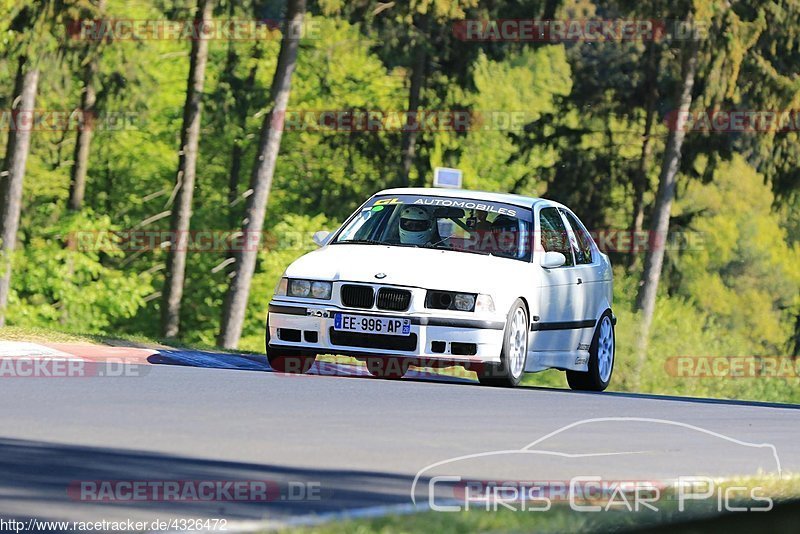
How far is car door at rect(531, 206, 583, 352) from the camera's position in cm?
1497

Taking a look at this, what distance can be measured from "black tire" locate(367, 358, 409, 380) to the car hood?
2.93 ft

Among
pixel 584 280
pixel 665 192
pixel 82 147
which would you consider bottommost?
pixel 82 147

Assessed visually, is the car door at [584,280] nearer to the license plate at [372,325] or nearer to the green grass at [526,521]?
the license plate at [372,325]

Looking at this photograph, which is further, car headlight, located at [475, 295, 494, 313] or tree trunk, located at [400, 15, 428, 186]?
tree trunk, located at [400, 15, 428, 186]

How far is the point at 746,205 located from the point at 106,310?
49200 millimetres

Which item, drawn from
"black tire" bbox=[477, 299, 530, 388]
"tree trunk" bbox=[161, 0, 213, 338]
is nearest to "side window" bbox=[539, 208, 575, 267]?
"black tire" bbox=[477, 299, 530, 388]

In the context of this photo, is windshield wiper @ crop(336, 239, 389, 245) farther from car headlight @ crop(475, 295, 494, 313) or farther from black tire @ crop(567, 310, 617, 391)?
black tire @ crop(567, 310, 617, 391)

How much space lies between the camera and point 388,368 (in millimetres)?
15445

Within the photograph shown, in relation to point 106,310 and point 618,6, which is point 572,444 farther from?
point 106,310

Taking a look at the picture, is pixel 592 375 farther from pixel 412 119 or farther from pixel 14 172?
pixel 412 119

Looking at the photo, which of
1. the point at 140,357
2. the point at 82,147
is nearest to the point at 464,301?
the point at 140,357

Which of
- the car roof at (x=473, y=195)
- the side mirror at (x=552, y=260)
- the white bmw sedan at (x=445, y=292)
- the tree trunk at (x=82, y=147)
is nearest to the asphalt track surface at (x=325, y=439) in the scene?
the white bmw sedan at (x=445, y=292)

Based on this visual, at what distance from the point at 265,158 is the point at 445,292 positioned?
15.6 meters

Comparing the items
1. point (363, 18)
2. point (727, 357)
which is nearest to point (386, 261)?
point (363, 18)
